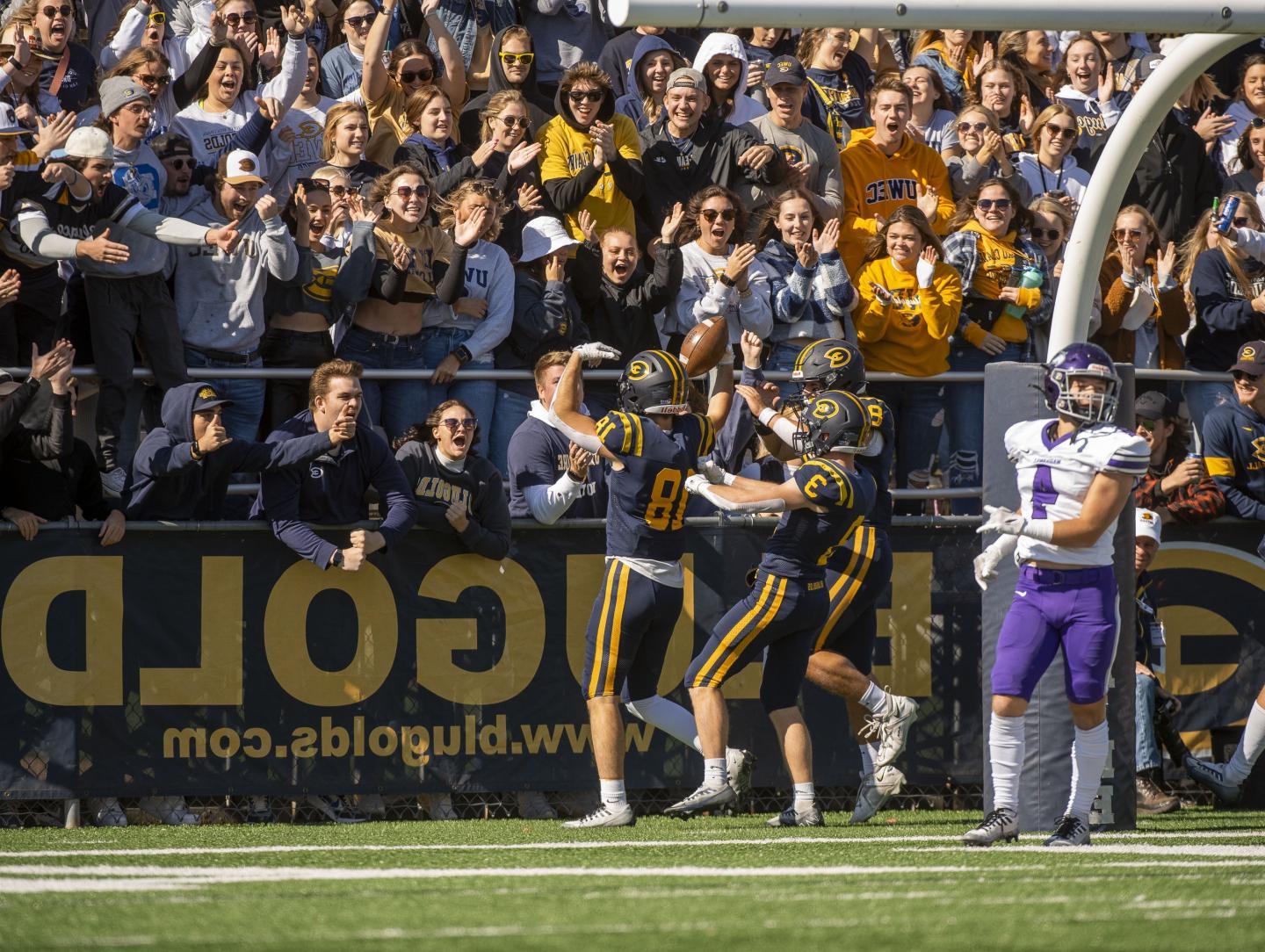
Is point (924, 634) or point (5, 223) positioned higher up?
point (5, 223)

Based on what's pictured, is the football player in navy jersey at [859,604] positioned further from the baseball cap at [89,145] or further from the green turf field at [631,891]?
the baseball cap at [89,145]

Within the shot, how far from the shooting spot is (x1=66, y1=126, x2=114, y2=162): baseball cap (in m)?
9.12

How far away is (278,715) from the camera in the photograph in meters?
9.10

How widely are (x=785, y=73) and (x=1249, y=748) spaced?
489 centimetres

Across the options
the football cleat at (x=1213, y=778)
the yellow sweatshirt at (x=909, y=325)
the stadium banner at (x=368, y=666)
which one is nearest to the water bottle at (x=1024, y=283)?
the yellow sweatshirt at (x=909, y=325)

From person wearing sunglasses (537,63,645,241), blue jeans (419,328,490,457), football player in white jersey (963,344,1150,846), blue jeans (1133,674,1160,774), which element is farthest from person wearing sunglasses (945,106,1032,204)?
football player in white jersey (963,344,1150,846)

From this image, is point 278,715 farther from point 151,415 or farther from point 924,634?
point 924,634

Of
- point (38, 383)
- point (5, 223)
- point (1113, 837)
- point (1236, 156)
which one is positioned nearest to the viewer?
point (1113, 837)

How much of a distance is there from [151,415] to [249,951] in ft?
16.8

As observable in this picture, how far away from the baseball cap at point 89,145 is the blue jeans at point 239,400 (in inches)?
41.4

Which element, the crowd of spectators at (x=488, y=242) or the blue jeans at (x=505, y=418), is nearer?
the crowd of spectators at (x=488, y=242)

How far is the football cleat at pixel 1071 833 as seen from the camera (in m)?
7.39

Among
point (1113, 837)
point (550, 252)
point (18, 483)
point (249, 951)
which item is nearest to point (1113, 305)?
point (550, 252)

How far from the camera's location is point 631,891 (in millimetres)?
5641
